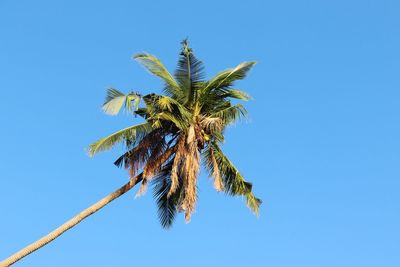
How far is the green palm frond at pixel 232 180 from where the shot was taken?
104 ft

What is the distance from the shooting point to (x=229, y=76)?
3180cm

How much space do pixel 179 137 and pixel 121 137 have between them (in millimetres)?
1843

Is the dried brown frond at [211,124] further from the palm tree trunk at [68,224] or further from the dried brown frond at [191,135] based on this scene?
the palm tree trunk at [68,224]

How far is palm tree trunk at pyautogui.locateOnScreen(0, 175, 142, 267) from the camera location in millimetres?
28797

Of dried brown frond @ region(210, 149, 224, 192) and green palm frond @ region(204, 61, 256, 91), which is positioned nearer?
dried brown frond @ region(210, 149, 224, 192)

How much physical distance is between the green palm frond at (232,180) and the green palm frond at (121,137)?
6.95ft

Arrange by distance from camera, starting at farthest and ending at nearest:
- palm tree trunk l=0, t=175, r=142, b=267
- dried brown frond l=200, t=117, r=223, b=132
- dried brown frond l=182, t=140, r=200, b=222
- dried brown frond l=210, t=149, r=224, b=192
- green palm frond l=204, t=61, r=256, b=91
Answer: green palm frond l=204, t=61, r=256, b=91
dried brown frond l=210, t=149, r=224, b=192
dried brown frond l=200, t=117, r=223, b=132
dried brown frond l=182, t=140, r=200, b=222
palm tree trunk l=0, t=175, r=142, b=267

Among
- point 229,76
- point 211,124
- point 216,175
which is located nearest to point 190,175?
point 216,175

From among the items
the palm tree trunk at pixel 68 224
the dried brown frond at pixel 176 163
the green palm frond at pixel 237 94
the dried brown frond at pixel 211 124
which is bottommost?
the palm tree trunk at pixel 68 224

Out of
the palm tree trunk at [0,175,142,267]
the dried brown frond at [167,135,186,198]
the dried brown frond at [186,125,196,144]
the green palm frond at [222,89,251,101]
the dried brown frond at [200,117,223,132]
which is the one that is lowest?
the palm tree trunk at [0,175,142,267]

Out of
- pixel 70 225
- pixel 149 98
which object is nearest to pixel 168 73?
pixel 149 98

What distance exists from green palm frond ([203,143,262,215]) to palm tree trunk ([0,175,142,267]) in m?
2.76

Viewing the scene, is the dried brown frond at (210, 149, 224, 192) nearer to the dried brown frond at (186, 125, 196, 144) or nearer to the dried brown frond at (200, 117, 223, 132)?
the dried brown frond at (200, 117, 223, 132)

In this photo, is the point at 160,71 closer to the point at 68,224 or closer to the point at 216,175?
the point at 216,175
